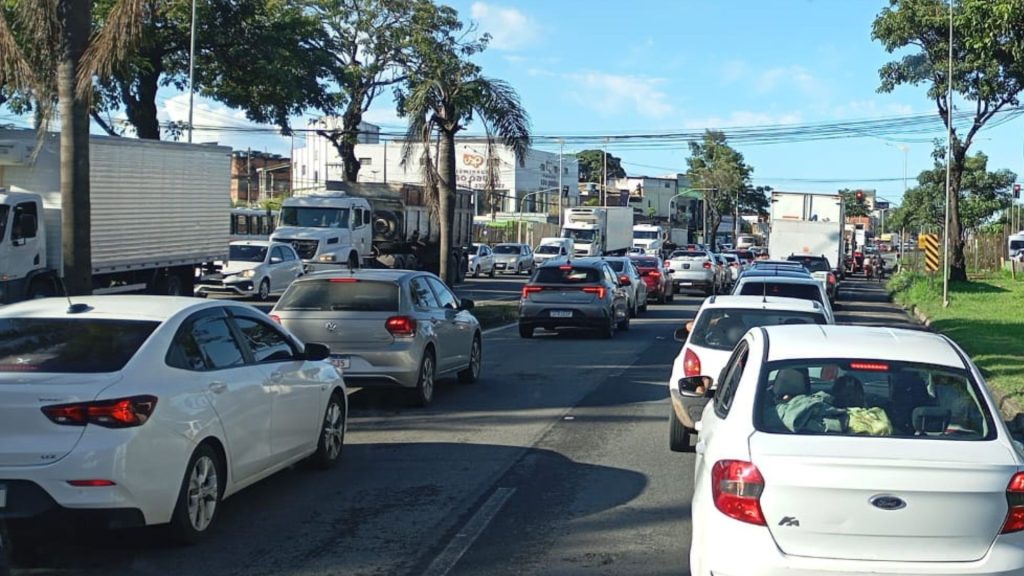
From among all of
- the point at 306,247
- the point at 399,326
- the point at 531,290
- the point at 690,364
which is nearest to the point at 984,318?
the point at 531,290

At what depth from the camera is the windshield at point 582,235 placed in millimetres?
56469

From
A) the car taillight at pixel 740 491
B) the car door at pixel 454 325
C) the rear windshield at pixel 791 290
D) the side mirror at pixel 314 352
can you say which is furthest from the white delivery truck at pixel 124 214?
the car taillight at pixel 740 491

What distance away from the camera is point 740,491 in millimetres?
5254

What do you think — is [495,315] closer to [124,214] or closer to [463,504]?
[124,214]

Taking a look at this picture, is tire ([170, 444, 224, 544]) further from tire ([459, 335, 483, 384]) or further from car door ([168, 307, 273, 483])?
tire ([459, 335, 483, 384])

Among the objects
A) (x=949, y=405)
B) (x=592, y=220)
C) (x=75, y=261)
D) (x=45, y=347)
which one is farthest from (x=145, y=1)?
(x=592, y=220)

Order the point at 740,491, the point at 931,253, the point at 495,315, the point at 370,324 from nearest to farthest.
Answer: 1. the point at 740,491
2. the point at 370,324
3. the point at 495,315
4. the point at 931,253

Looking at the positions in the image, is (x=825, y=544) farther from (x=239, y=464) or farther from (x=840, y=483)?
(x=239, y=464)

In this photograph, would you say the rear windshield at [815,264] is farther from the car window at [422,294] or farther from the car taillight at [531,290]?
the car window at [422,294]

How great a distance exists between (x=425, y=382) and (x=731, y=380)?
22.6 feet

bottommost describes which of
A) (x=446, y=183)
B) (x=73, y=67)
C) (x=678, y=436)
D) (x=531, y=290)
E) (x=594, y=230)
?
(x=678, y=436)

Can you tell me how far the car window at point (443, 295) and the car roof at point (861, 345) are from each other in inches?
318

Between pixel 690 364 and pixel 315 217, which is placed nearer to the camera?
pixel 690 364

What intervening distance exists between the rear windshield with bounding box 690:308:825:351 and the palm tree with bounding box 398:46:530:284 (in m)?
15.0
